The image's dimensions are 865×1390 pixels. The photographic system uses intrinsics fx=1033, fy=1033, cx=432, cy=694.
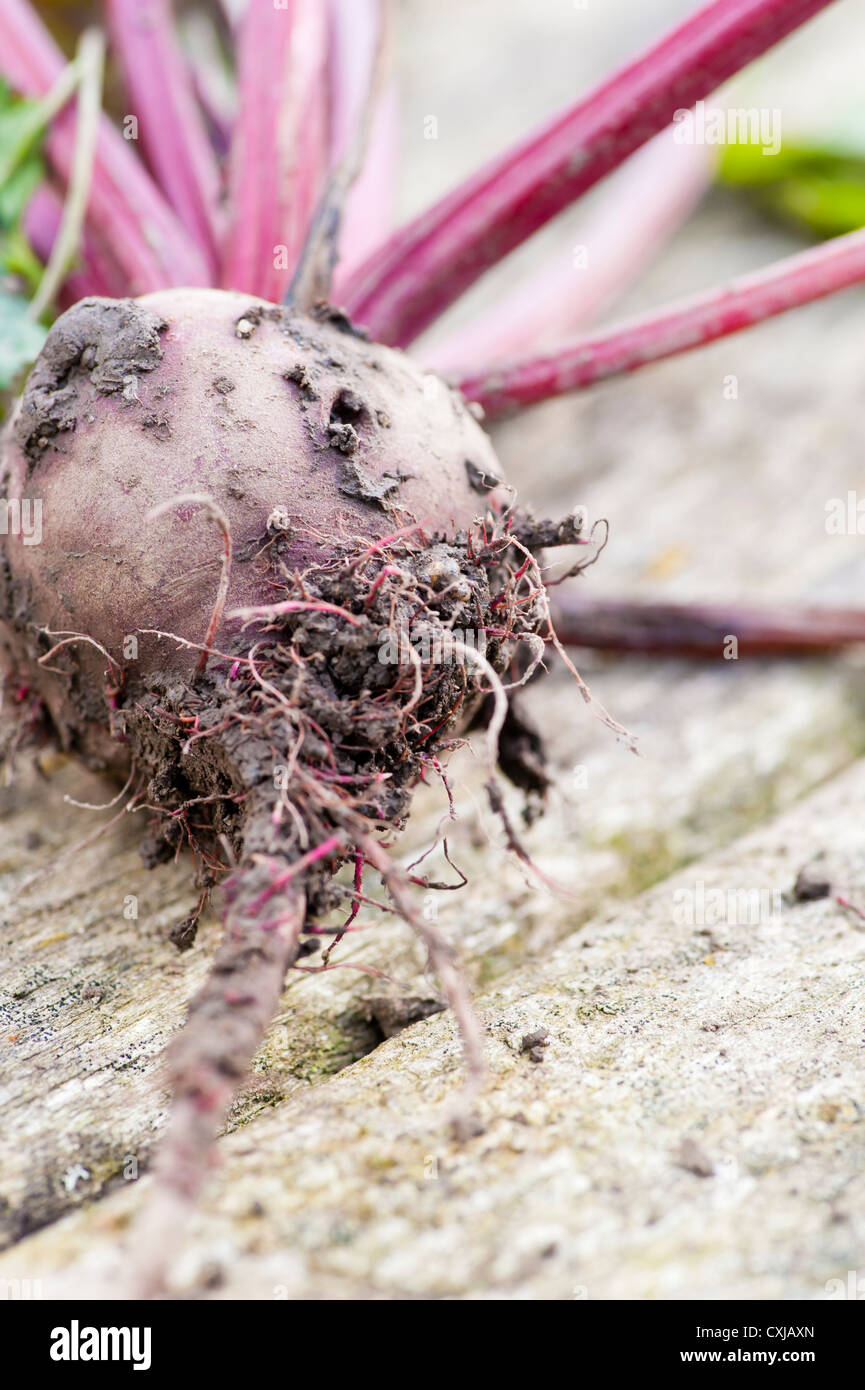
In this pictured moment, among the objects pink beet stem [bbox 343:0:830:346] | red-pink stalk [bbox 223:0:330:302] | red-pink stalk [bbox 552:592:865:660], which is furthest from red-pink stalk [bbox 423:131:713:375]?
red-pink stalk [bbox 552:592:865:660]

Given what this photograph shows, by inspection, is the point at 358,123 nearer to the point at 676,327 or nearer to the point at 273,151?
the point at 273,151

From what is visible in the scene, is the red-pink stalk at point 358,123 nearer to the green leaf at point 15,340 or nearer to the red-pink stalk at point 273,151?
the red-pink stalk at point 273,151

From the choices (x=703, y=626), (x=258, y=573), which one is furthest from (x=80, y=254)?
(x=703, y=626)

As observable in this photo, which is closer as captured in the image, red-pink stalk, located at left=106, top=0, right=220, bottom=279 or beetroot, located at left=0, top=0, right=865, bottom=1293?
beetroot, located at left=0, top=0, right=865, bottom=1293

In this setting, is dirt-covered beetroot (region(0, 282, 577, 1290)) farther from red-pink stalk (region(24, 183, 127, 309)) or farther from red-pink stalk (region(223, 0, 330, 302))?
red-pink stalk (region(24, 183, 127, 309))
